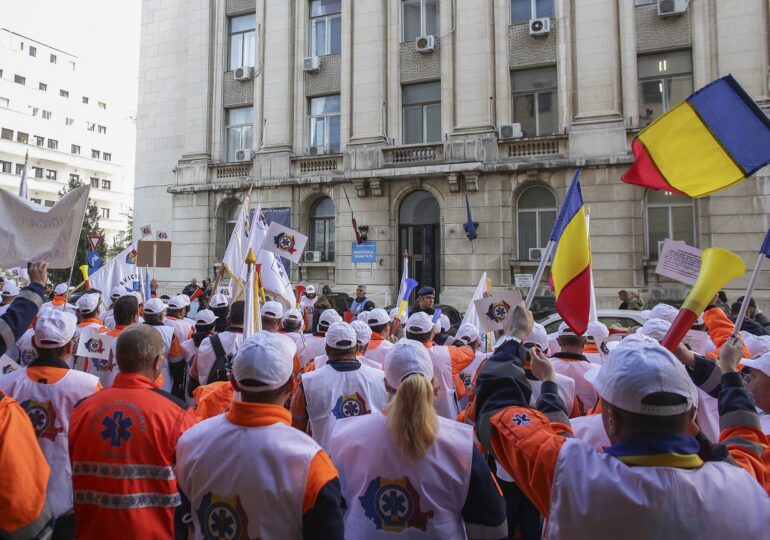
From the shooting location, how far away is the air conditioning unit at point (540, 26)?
61.1ft

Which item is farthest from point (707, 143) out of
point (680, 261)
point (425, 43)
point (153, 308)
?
point (425, 43)

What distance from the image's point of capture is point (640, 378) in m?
1.93

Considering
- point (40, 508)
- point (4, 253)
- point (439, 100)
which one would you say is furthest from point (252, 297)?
point (439, 100)

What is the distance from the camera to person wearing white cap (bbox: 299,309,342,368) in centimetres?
662

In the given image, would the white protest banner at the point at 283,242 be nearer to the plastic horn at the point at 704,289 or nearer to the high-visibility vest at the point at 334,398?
the high-visibility vest at the point at 334,398

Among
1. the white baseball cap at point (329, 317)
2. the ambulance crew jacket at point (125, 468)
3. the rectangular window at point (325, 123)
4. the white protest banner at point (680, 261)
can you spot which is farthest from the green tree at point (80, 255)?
the white protest banner at point (680, 261)

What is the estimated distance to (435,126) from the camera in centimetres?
2058

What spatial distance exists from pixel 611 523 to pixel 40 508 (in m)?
2.19

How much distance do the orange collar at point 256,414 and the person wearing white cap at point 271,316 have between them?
4.13m

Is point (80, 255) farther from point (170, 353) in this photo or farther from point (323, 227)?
point (170, 353)

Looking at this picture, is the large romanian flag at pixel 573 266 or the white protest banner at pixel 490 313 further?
the white protest banner at pixel 490 313

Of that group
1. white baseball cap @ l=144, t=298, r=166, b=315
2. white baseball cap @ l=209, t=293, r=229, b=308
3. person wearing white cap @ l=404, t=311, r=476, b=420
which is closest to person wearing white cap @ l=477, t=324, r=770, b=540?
person wearing white cap @ l=404, t=311, r=476, b=420

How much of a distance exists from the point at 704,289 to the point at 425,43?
755 inches

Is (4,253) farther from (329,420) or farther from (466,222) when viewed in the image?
(466,222)
